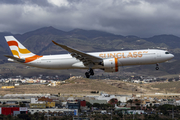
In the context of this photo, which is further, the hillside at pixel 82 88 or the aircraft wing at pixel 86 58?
the hillside at pixel 82 88

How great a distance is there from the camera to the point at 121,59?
5388 centimetres

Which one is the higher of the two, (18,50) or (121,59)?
(18,50)

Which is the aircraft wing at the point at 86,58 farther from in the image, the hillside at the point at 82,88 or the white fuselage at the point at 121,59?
the hillside at the point at 82,88

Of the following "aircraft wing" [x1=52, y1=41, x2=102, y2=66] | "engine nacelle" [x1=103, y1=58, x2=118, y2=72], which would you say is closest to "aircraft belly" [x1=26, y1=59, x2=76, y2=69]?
"aircraft wing" [x1=52, y1=41, x2=102, y2=66]

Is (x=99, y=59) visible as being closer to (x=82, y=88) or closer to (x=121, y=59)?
(x=121, y=59)

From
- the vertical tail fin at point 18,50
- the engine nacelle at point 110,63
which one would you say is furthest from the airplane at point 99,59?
the vertical tail fin at point 18,50

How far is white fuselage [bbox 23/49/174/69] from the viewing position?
177 feet

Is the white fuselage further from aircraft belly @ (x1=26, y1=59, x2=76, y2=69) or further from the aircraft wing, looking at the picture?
the aircraft wing

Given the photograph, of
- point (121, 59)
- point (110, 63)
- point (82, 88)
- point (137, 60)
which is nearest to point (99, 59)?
point (110, 63)

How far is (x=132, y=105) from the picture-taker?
350ft

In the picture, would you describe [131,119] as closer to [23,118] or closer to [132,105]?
[132,105]

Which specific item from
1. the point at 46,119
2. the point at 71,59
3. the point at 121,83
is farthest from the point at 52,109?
the point at 121,83

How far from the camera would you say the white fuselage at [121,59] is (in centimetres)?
5394

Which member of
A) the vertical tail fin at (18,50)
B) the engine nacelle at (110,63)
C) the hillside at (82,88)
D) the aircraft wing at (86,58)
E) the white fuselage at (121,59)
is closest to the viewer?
the engine nacelle at (110,63)
